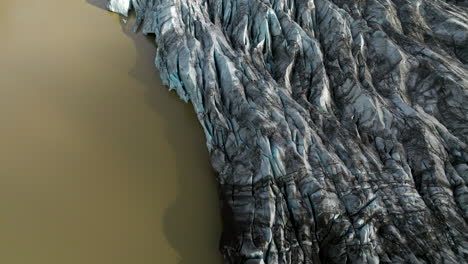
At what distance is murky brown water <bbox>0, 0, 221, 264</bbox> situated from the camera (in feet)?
33.7

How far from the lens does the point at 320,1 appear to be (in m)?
17.5

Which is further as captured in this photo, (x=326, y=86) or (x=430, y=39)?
(x=430, y=39)

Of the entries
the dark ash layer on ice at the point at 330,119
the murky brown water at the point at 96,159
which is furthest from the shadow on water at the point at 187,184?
the dark ash layer on ice at the point at 330,119

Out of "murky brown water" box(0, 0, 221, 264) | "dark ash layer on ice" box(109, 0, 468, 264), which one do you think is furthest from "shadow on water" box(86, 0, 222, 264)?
"dark ash layer on ice" box(109, 0, 468, 264)

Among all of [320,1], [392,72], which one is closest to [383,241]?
[392,72]

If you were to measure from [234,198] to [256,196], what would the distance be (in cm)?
79

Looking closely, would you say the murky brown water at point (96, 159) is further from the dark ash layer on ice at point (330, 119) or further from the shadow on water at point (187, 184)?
the dark ash layer on ice at point (330, 119)

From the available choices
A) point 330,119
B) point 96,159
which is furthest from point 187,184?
point 330,119

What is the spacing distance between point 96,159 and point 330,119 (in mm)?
8661

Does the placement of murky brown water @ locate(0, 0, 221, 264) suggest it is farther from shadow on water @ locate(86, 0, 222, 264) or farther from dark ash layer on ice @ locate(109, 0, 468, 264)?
dark ash layer on ice @ locate(109, 0, 468, 264)

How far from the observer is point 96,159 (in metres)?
12.4

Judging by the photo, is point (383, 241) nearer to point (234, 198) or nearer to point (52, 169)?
point (234, 198)

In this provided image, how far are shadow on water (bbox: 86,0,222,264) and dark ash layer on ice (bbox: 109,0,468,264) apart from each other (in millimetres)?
437

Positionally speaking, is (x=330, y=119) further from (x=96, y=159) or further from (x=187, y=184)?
(x=96, y=159)
